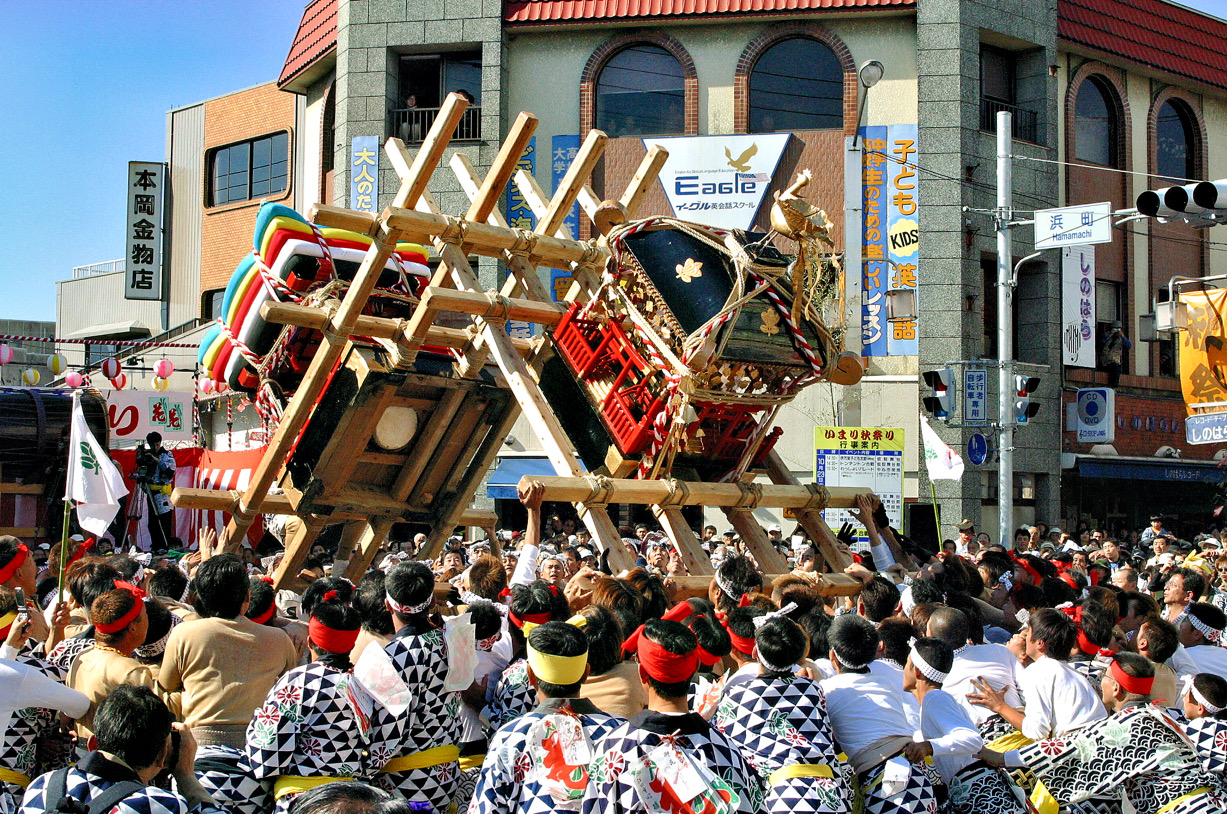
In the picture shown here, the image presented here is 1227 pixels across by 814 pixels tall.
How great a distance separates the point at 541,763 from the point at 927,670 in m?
1.76

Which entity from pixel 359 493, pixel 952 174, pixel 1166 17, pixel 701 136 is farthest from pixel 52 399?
pixel 1166 17

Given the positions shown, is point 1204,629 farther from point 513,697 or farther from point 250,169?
point 250,169

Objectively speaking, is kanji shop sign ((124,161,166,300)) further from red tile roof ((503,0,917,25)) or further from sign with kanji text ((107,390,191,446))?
red tile roof ((503,0,917,25))

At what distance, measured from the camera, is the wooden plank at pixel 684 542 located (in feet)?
→ 28.6

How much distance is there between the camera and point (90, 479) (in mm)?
7742

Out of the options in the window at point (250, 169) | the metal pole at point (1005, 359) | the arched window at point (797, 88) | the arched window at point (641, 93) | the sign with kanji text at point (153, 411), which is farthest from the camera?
the window at point (250, 169)

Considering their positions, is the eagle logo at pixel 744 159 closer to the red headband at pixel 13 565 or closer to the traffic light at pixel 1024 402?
the traffic light at pixel 1024 402

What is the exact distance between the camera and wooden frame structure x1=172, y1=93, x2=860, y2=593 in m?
8.83

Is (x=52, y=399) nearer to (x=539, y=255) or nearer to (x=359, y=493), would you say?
(x=359, y=493)

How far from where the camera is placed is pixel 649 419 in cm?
873

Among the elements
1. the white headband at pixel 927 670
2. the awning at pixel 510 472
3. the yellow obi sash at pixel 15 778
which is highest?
the awning at pixel 510 472

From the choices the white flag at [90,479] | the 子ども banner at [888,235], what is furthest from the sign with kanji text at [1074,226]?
the white flag at [90,479]

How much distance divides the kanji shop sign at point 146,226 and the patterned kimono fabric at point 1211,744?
27.8m

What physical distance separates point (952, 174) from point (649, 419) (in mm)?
14256
